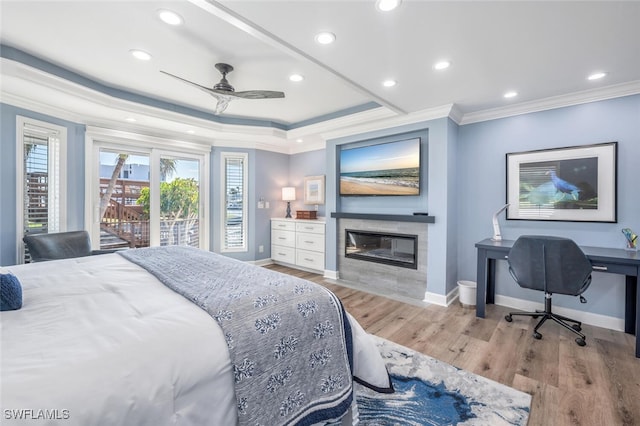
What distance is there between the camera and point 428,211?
11.6 ft

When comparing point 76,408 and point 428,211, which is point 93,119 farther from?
point 428,211

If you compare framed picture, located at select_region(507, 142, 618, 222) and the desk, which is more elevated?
framed picture, located at select_region(507, 142, 618, 222)

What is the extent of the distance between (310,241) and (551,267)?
318 cm

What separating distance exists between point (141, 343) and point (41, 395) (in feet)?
0.81

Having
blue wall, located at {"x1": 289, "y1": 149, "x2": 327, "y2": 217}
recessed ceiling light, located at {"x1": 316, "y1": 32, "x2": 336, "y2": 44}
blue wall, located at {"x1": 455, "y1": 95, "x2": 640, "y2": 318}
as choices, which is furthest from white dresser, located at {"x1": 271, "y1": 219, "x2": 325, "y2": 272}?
recessed ceiling light, located at {"x1": 316, "y1": 32, "x2": 336, "y2": 44}

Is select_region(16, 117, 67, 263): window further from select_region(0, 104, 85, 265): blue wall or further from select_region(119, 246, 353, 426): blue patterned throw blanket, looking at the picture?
select_region(119, 246, 353, 426): blue patterned throw blanket

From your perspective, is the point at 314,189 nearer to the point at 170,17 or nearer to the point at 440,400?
the point at 170,17

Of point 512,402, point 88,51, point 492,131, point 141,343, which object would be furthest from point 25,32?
point 492,131

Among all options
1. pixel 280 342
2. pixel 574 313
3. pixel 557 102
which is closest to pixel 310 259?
pixel 574 313

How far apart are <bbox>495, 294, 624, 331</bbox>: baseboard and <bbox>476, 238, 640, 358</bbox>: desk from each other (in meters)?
0.06

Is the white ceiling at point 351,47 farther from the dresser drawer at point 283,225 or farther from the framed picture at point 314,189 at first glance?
the dresser drawer at point 283,225

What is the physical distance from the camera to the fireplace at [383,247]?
3.71 m

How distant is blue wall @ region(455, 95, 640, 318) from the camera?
2689 millimetres

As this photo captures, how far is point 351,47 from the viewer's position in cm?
210
